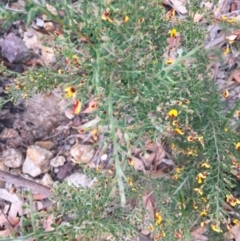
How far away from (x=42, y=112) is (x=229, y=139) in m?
1.24

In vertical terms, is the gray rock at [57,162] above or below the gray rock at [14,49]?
below

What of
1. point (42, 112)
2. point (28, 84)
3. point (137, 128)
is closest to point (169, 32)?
point (137, 128)

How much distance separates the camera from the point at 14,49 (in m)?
2.96

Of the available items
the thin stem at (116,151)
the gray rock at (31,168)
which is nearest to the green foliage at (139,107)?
the thin stem at (116,151)

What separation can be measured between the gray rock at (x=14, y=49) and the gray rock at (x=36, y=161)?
595 millimetres

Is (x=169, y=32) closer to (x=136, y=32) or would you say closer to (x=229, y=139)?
(x=136, y=32)

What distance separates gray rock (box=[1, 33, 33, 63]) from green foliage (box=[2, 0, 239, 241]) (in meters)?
0.88

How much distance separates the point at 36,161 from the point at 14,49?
0.75 metres

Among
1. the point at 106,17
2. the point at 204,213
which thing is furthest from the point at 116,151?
the point at 204,213

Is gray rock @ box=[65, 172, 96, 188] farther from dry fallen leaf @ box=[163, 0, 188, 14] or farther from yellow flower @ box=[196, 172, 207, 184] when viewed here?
dry fallen leaf @ box=[163, 0, 188, 14]

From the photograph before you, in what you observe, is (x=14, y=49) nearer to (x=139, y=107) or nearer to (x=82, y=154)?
(x=82, y=154)

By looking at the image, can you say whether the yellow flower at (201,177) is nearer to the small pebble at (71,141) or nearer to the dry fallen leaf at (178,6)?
the small pebble at (71,141)

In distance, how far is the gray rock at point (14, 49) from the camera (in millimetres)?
2963

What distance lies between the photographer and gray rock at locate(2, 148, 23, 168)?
9.35 feet
